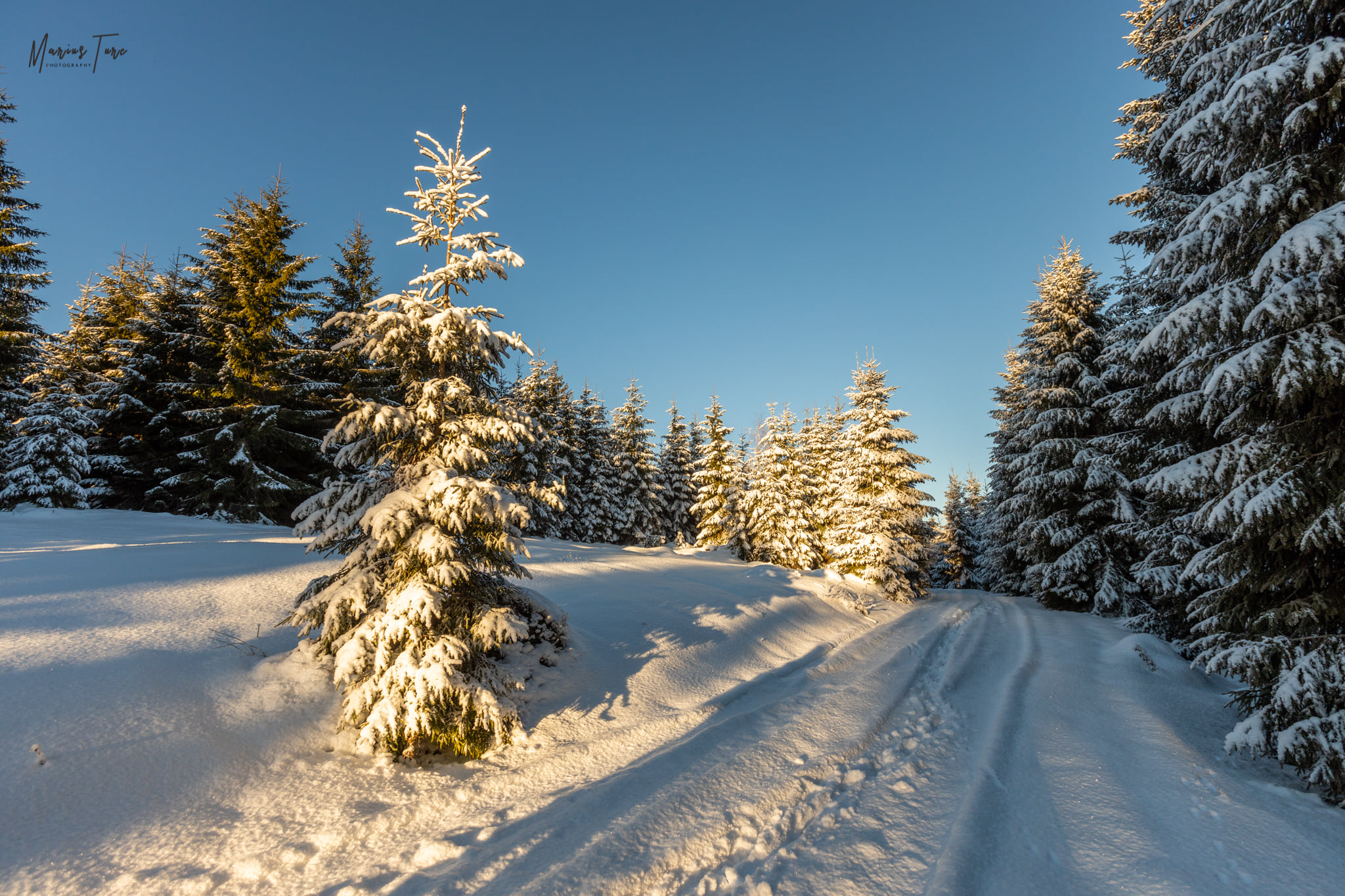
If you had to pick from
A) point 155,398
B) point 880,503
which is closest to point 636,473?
point 880,503

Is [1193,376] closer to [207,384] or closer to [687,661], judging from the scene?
[687,661]

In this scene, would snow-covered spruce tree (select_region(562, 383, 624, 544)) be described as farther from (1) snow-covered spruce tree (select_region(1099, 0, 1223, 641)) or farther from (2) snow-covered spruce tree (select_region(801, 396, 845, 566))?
(1) snow-covered spruce tree (select_region(1099, 0, 1223, 641))

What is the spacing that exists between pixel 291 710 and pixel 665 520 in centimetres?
3518

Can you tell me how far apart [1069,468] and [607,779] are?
19.5 metres

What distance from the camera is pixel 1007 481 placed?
24.4 meters

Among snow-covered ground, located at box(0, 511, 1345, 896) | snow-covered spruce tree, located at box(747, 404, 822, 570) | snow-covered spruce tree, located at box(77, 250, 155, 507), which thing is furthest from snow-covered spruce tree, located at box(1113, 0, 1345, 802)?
snow-covered spruce tree, located at box(77, 250, 155, 507)

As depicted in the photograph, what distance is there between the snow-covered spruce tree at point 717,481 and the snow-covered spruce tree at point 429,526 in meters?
26.7

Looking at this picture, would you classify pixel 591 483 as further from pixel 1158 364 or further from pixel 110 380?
pixel 1158 364

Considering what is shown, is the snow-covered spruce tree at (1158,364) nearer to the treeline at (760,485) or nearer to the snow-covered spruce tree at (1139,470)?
the snow-covered spruce tree at (1139,470)

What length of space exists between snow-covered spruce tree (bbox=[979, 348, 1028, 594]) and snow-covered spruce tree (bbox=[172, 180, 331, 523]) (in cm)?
2607

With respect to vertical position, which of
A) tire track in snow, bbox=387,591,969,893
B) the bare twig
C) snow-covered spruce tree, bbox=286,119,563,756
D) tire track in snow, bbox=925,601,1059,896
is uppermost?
snow-covered spruce tree, bbox=286,119,563,756

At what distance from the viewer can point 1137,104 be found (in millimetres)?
13273

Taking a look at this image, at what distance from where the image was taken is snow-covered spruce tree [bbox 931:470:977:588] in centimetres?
4381

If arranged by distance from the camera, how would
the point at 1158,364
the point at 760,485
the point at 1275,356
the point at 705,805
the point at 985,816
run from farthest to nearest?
the point at 760,485 < the point at 1158,364 < the point at 1275,356 < the point at 705,805 < the point at 985,816
